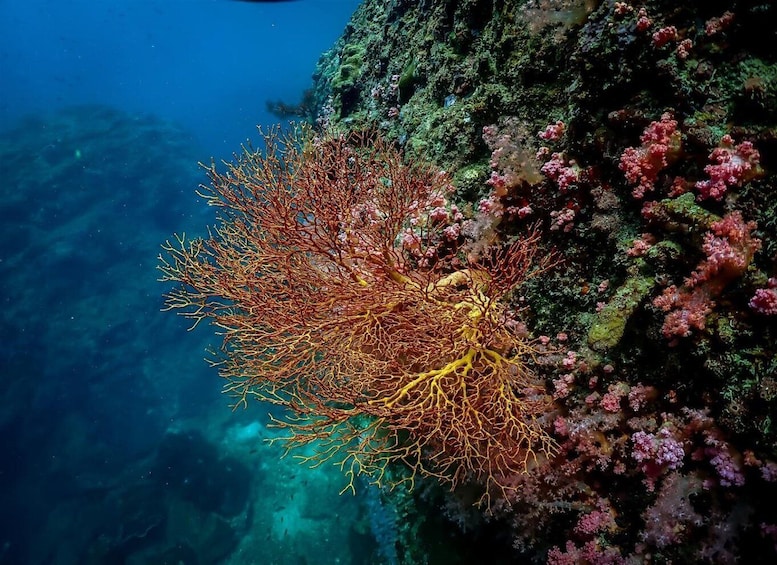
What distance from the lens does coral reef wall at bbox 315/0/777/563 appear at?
2852 mm

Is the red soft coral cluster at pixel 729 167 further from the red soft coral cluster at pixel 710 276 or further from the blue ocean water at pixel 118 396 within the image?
the blue ocean water at pixel 118 396

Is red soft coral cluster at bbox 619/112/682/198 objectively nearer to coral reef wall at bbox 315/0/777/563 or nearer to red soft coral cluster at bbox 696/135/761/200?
coral reef wall at bbox 315/0/777/563

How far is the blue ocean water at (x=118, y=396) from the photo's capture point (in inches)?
561

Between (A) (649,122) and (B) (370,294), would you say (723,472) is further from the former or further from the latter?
(B) (370,294)

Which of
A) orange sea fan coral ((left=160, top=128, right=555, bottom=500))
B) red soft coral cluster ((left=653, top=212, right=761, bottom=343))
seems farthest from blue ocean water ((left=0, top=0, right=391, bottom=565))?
red soft coral cluster ((left=653, top=212, right=761, bottom=343))

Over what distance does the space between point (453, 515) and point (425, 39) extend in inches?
270

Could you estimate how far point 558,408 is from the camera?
3.91 m

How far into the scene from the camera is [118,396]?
68.1 feet

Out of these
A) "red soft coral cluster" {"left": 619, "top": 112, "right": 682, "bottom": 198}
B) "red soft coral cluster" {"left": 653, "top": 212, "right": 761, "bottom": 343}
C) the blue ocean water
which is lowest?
"red soft coral cluster" {"left": 653, "top": 212, "right": 761, "bottom": 343}

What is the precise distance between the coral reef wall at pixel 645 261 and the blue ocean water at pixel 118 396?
6425 millimetres

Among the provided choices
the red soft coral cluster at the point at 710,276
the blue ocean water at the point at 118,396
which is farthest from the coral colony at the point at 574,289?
the blue ocean water at the point at 118,396

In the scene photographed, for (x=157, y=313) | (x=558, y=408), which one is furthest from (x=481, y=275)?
(x=157, y=313)

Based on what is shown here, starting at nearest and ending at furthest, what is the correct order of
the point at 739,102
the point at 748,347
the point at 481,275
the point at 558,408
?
1. the point at 748,347
2. the point at 739,102
3. the point at 558,408
4. the point at 481,275

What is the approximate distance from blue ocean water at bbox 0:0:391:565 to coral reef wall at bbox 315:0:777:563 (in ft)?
21.1
